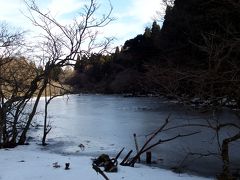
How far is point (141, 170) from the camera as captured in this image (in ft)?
31.9

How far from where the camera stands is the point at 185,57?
2558 centimetres

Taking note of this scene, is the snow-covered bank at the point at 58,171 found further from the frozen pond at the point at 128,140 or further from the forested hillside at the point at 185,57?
the forested hillside at the point at 185,57

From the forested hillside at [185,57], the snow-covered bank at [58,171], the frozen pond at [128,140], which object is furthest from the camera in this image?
the frozen pond at [128,140]

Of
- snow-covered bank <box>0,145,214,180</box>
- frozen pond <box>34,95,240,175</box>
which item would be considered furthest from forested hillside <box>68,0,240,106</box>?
snow-covered bank <box>0,145,214,180</box>

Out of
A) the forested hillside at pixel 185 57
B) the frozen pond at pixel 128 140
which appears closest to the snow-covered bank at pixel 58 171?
the frozen pond at pixel 128 140

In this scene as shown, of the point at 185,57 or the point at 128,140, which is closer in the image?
the point at 128,140

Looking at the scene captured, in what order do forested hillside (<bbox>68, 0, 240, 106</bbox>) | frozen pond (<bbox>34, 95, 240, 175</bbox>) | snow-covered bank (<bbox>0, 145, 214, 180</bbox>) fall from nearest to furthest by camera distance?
forested hillside (<bbox>68, 0, 240, 106</bbox>) < snow-covered bank (<bbox>0, 145, 214, 180</bbox>) < frozen pond (<bbox>34, 95, 240, 175</bbox>)

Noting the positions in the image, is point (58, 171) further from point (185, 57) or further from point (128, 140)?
point (185, 57)

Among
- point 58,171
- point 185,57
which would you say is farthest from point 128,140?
point 185,57

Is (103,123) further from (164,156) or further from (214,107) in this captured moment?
(214,107)

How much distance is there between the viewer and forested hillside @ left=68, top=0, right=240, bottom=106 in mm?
6055

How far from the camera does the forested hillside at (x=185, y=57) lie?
6055 mm

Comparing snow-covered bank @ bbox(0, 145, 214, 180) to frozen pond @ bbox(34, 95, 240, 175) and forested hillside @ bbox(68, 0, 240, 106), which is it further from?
forested hillside @ bbox(68, 0, 240, 106)

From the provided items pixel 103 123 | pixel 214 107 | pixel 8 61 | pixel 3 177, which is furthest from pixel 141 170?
pixel 103 123
